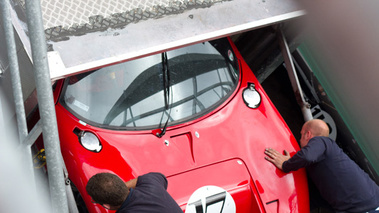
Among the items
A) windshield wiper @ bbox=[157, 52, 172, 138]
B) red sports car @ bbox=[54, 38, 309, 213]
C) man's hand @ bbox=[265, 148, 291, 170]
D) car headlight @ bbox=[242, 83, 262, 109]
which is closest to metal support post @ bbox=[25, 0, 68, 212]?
red sports car @ bbox=[54, 38, 309, 213]

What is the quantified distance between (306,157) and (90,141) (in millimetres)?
1640

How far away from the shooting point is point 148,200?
2.48m

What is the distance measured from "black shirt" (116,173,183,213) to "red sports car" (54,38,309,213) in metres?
0.49

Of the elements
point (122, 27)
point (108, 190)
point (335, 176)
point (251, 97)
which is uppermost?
point (122, 27)

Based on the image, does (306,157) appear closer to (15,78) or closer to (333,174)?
(333,174)

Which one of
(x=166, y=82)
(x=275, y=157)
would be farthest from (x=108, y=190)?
(x=275, y=157)

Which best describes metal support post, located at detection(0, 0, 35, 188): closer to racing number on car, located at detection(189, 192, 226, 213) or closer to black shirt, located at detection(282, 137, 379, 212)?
racing number on car, located at detection(189, 192, 226, 213)

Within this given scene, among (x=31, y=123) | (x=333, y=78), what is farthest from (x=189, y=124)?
(x=333, y=78)

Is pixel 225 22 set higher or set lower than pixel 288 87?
higher

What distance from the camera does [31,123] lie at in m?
3.38

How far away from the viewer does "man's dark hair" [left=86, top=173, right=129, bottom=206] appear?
2.38 m

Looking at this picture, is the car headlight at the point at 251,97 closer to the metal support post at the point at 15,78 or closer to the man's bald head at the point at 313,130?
the man's bald head at the point at 313,130

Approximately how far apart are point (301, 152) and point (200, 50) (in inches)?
48.0

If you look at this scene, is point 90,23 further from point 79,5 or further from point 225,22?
point 225,22
